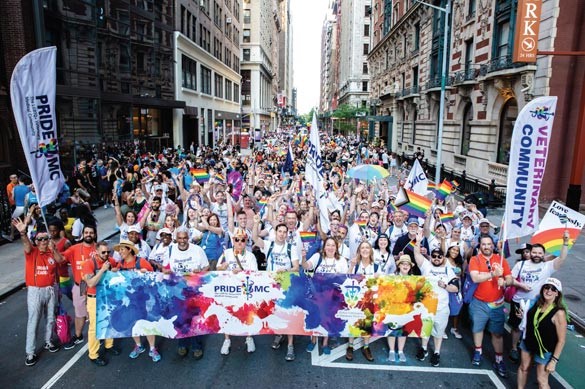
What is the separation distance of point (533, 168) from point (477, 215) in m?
3.20

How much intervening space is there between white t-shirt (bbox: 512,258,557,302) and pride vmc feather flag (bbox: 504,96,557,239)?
506mm

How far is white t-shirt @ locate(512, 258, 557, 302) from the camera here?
18.3 ft

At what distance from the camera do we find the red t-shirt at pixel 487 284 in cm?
554

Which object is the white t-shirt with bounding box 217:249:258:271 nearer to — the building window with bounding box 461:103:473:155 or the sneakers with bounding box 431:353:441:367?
the sneakers with bounding box 431:353:441:367

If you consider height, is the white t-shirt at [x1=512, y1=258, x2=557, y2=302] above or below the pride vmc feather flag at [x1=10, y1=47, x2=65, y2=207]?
below

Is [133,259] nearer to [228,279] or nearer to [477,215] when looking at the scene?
[228,279]

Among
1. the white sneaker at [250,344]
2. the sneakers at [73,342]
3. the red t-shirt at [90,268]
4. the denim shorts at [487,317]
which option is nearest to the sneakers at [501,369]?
the denim shorts at [487,317]

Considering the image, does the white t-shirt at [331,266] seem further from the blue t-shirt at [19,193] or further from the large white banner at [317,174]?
the blue t-shirt at [19,193]

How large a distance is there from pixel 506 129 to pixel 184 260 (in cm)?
1896

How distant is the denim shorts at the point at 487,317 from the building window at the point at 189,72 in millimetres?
31938

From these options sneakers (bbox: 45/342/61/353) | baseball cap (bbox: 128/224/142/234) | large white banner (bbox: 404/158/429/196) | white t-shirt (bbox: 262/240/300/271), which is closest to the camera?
sneakers (bbox: 45/342/61/353)

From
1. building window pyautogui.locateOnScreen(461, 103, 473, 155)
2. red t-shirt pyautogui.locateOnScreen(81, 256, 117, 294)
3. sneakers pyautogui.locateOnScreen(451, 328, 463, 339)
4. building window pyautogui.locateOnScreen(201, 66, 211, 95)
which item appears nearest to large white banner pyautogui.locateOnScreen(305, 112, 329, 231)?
sneakers pyautogui.locateOnScreen(451, 328, 463, 339)

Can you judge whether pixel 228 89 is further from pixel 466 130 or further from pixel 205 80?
pixel 466 130

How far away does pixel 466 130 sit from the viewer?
2519cm
